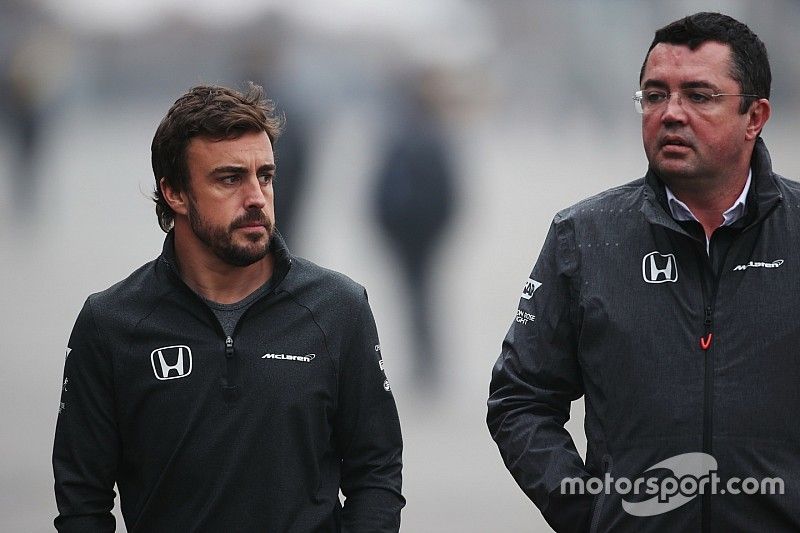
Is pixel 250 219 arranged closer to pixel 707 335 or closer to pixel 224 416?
pixel 224 416

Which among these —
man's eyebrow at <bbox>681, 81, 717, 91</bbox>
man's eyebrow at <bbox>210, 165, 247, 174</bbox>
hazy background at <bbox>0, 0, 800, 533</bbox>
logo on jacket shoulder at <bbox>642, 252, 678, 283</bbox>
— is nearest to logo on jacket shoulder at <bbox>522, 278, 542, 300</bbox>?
logo on jacket shoulder at <bbox>642, 252, 678, 283</bbox>

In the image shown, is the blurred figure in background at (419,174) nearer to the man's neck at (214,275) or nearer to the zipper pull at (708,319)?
the man's neck at (214,275)

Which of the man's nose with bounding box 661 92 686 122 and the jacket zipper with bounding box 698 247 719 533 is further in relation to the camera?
the man's nose with bounding box 661 92 686 122

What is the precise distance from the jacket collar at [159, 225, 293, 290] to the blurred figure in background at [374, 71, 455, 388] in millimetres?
1165

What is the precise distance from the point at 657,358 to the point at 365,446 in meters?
0.48

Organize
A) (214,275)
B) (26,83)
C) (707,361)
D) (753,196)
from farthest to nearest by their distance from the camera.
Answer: (26,83) → (214,275) → (753,196) → (707,361)

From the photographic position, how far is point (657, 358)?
5.76ft

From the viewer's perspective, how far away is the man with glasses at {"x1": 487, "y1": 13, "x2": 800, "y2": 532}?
1709 mm

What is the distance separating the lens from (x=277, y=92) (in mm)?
3096

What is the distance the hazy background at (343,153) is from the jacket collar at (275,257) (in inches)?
44.2

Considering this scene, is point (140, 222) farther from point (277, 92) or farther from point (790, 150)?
point (790, 150)

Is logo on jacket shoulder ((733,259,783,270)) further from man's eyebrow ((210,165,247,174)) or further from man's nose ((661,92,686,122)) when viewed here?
man's eyebrow ((210,165,247,174))

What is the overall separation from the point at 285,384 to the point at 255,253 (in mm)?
212

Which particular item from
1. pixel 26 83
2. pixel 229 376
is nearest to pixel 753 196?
pixel 229 376
